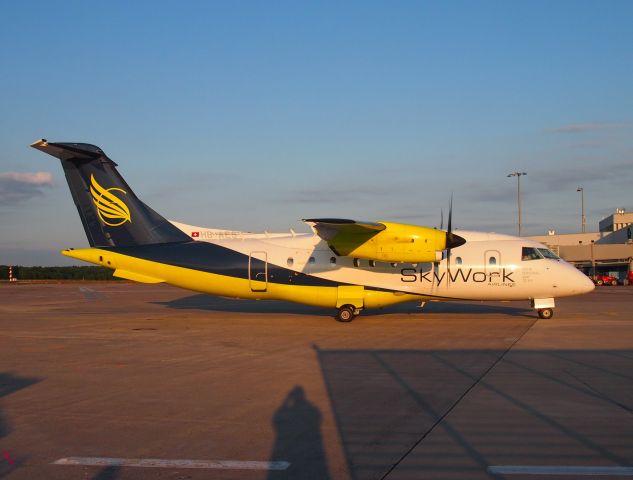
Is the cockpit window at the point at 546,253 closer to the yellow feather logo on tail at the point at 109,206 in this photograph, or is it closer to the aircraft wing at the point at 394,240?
the aircraft wing at the point at 394,240

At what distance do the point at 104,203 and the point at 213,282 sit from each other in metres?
4.96

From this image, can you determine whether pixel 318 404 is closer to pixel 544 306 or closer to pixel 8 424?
pixel 8 424

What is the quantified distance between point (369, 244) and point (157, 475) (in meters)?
15.1

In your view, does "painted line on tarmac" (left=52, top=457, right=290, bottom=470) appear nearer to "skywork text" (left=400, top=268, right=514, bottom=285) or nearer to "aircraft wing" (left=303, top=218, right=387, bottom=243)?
"aircraft wing" (left=303, top=218, right=387, bottom=243)

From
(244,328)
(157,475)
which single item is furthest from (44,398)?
(244,328)

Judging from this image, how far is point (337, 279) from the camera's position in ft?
72.2

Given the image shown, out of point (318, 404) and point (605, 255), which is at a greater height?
point (605, 255)

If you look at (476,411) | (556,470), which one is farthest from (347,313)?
(556,470)

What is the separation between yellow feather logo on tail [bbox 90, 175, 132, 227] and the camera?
21.7 m

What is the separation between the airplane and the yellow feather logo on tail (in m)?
0.04

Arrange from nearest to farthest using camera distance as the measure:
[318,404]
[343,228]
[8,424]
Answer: [8,424]
[318,404]
[343,228]

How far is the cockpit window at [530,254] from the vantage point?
21766 millimetres

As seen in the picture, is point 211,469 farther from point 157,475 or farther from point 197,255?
point 197,255

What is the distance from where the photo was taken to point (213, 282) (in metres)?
22.2
